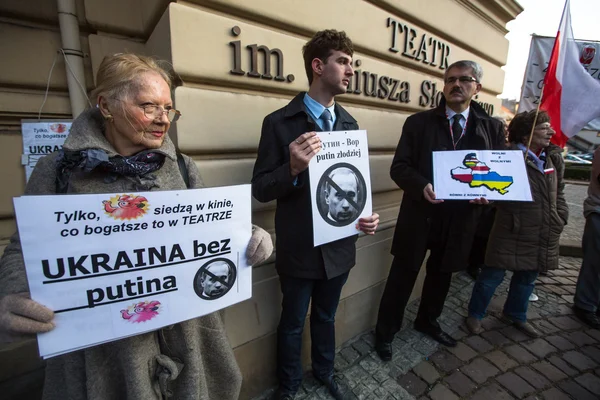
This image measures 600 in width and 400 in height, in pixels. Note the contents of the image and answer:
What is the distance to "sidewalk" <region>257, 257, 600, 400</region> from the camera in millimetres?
2178

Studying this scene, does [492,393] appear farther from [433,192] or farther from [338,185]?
[338,185]

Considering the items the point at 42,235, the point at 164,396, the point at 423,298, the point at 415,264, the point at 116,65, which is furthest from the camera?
the point at 423,298

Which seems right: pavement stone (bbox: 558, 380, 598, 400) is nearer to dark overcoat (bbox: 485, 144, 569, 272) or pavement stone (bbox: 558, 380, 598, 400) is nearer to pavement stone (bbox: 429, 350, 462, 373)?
pavement stone (bbox: 429, 350, 462, 373)

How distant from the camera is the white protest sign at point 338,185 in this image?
1514 millimetres

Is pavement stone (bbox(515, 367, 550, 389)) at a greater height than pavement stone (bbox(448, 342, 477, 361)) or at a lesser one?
lesser

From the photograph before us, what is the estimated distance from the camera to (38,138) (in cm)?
186

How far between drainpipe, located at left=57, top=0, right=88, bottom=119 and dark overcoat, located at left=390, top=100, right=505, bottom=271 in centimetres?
241

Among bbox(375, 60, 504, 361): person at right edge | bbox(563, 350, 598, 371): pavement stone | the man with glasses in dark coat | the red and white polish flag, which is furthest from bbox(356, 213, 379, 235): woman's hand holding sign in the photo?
the red and white polish flag

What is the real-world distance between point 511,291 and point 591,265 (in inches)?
42.4

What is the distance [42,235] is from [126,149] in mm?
420

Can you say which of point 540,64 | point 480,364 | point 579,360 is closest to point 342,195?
point 480,364

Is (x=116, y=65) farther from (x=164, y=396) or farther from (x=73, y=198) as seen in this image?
(x=164, y=396)

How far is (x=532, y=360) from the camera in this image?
8.23 ft

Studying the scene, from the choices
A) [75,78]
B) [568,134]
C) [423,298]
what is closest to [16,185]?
[75,78]
